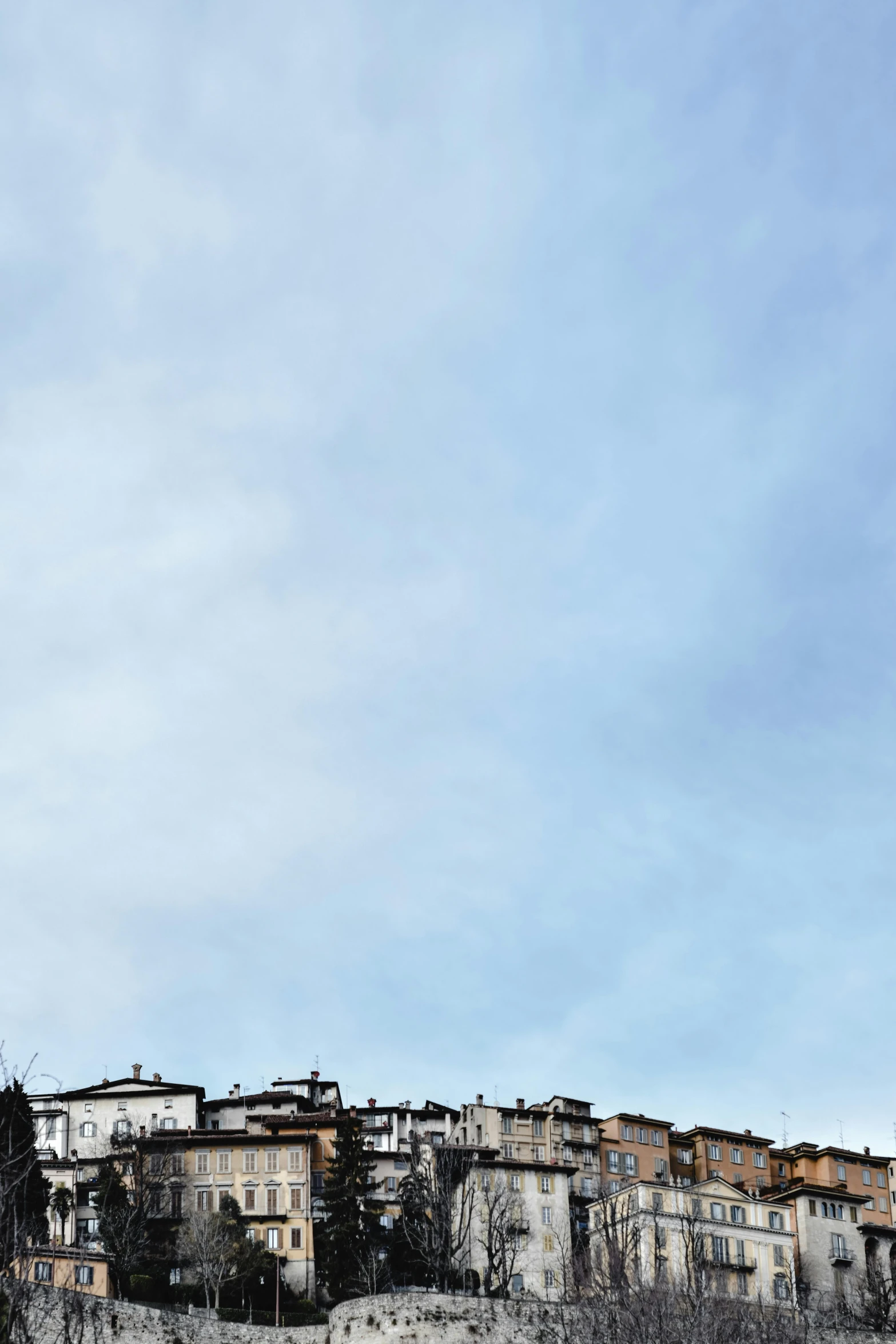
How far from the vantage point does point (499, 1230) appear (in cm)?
9344

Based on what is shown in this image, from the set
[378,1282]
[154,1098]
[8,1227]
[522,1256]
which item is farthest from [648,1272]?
[8,1227]

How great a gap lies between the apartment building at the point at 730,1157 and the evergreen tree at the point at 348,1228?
3567 centimetres

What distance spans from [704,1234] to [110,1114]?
45394mm

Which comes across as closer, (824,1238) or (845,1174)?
(824,1238)

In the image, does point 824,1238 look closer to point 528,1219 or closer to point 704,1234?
point 704,1234

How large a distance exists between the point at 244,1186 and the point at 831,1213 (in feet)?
147

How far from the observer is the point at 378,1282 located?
90812 mm

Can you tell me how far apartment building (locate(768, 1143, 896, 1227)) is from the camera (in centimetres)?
12219

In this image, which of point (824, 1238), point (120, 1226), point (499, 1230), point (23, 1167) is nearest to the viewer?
point (23, 1167)

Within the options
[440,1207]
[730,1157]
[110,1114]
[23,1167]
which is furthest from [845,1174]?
[23,1167]

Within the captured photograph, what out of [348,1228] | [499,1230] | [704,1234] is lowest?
[704,1234]

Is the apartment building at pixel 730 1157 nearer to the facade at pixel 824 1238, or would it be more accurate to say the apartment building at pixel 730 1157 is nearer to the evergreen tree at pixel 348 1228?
the facade at pixel 824 1238

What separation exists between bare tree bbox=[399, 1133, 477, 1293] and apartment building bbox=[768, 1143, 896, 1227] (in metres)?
33.2

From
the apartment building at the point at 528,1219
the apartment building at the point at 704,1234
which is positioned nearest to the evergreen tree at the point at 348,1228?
the apartment building at the point at 528,1219
